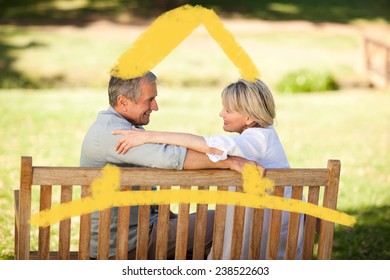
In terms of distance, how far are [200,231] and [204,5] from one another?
23363 mm

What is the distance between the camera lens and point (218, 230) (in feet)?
10.9

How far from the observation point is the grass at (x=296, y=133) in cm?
606

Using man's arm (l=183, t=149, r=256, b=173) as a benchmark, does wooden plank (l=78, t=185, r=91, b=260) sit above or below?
below

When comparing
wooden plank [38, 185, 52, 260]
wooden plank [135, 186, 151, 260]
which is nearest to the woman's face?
wooden plank [135, 186, 151, 260]

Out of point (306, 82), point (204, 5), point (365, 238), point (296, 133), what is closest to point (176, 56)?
point (306, 82)

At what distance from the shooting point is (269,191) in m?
3.26

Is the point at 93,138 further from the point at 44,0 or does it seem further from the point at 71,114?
the point at 44,0

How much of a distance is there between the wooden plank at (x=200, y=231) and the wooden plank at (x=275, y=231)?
0.91 ft

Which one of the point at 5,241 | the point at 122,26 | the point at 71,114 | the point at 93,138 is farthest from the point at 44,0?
the point at 93,138

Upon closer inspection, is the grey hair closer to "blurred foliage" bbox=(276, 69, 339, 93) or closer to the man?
the man

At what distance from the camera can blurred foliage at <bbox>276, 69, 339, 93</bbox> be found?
14758mm

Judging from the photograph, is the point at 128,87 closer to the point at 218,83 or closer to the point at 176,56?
the point at 218,83

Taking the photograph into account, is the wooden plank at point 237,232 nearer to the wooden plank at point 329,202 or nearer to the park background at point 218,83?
the wooden plank at point 329,202
